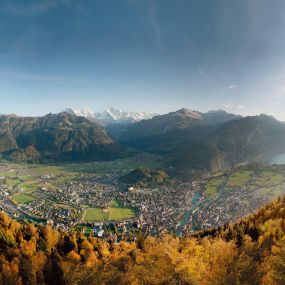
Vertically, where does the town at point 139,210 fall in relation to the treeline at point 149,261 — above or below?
below

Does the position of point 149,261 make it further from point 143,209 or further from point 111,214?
point 143,209

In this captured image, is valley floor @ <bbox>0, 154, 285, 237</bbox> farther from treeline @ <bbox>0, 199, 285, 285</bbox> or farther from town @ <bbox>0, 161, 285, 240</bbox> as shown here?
treeline @ <bbox>0, 199, 285, 285</bbox>

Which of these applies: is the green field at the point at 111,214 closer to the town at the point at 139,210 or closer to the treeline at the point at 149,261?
the town at the point at 139,210

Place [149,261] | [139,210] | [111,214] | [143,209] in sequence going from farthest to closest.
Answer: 1. [139,210]
2. [143,209]
3. [111,214]
4. [149,261]

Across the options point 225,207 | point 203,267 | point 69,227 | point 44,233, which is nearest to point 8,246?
point 44,233

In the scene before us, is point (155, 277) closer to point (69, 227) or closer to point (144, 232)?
point (144, 232)

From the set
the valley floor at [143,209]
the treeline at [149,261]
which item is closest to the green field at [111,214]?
the valley floor at [143,209]

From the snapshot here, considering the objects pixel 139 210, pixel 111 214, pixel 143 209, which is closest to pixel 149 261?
pixel 111 214

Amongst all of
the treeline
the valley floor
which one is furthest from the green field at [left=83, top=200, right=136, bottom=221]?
the treeline

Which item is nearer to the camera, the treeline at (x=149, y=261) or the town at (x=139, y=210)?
the treeline at (x=149, y=261)
